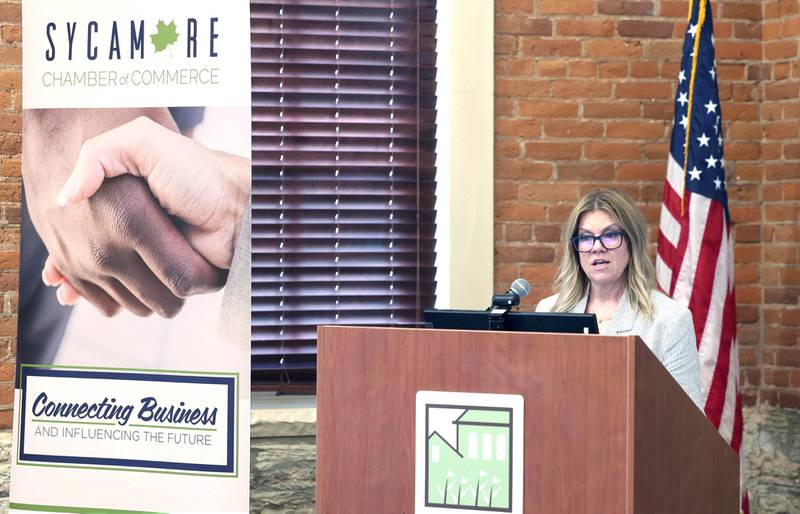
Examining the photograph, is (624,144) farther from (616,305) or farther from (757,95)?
(616,305)

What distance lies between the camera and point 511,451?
5.22 feet

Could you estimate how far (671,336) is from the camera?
8.15 feet

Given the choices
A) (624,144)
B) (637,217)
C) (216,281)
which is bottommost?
(216,281)

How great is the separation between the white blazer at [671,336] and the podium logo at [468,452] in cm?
98

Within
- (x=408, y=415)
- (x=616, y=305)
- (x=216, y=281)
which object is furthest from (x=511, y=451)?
(x=216, y=281)

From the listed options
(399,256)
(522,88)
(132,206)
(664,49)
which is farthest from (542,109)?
(132,206)

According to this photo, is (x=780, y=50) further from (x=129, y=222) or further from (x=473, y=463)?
(x=473, y=463)

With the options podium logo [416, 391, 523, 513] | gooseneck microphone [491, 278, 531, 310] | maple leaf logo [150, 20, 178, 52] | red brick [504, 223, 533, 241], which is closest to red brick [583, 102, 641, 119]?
red brick [504, 223, 533, 241]

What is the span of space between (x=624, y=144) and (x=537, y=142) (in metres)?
0.34

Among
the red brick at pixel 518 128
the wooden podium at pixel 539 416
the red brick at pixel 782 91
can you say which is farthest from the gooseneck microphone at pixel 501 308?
the red brick at pixel 782 91

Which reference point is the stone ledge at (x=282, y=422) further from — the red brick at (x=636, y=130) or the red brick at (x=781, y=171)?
the red brick at (x=781, y=171)

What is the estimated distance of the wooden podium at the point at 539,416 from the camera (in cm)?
154

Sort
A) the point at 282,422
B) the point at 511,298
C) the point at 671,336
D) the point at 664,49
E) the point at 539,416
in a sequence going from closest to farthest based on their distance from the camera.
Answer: the point at 539,416 < the point at 511,298 < the point at 671,336 < the point at 282,422 < the point at 664,49

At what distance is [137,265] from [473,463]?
4.89ft
